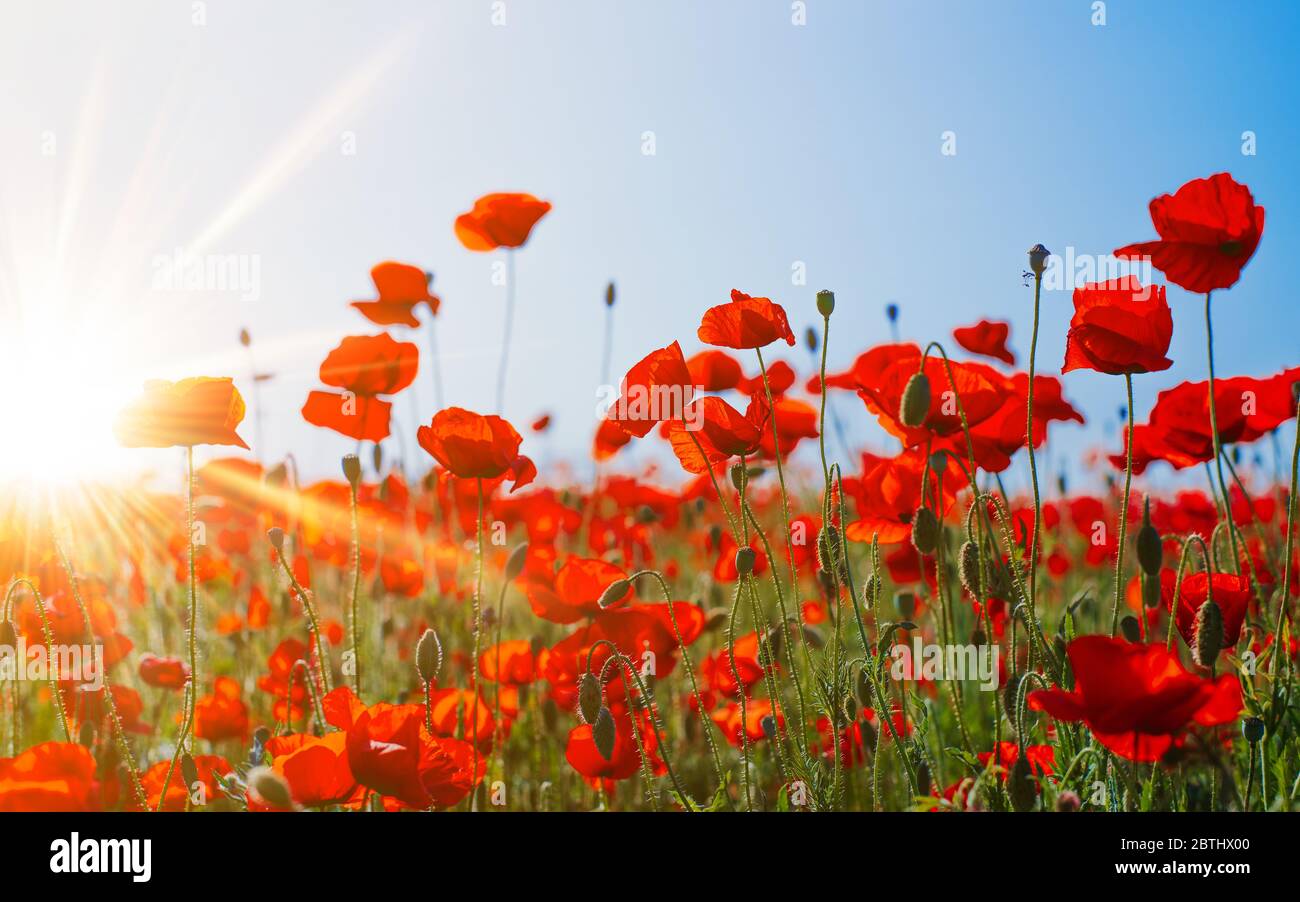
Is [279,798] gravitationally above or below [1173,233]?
below

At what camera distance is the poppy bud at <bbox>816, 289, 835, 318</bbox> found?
1.57m

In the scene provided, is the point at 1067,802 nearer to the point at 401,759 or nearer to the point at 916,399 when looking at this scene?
the point at 916,399

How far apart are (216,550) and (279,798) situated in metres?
3.25

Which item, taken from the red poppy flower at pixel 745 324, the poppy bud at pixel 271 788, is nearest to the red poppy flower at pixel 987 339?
the red poppy flower at pixel 745 324

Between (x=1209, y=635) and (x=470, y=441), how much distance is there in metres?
1.21

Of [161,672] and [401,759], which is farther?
[161,672]

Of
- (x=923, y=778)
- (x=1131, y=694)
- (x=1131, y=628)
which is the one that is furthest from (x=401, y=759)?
(x=1131, y=628)

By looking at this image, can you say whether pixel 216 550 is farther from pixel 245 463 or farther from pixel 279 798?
pixel 279 798

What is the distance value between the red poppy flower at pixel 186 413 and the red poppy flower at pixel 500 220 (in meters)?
1.03

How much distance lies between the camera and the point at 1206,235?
4.93ft

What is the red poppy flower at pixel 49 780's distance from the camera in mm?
1249

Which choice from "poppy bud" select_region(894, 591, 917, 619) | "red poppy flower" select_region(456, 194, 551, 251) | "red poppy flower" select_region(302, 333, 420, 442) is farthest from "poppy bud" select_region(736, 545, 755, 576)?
"red poppy flower" select_region(456, 194, 551, 251)
